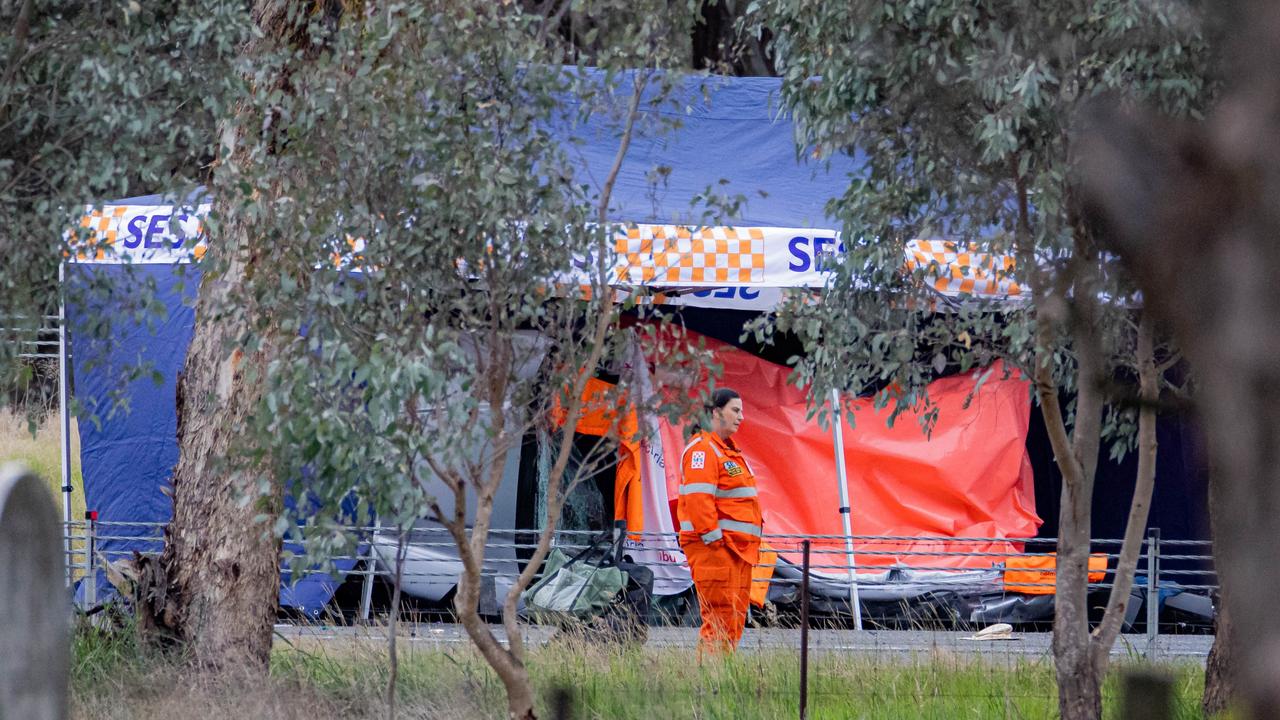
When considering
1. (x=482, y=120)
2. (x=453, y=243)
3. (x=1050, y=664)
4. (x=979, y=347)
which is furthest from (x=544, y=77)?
(x=1050, y=664)

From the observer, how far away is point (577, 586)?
9789 mm

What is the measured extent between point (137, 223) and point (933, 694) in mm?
6101

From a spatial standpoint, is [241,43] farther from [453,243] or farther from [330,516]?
[330,516]

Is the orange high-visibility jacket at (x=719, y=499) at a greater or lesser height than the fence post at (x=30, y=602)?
lesser

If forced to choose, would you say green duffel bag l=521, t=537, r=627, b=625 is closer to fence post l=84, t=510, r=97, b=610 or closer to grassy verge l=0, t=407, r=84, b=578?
fence post l=84, t=510, r=97, b=610

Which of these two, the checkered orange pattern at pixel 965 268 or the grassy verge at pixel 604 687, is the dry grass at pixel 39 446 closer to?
the grassy verge at pixel 604 687

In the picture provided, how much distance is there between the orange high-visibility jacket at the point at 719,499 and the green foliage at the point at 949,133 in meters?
1.83

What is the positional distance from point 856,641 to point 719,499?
1.19 m

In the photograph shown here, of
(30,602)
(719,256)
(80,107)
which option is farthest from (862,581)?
(30,602)

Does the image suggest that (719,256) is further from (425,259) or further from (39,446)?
(39,446)

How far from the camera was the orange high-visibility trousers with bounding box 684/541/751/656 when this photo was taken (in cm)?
866

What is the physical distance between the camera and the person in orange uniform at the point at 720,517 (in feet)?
28.8

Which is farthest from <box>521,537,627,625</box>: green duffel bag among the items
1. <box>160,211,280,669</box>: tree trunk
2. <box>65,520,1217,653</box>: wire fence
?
<box>160,211,280,669</box>: tree trunk

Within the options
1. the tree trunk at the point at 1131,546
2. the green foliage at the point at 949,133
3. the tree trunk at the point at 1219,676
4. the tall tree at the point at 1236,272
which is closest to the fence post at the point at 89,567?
the green foliage at the point at 949,133
